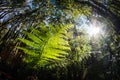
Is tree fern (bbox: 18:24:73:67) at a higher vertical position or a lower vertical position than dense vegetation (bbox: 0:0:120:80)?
higher

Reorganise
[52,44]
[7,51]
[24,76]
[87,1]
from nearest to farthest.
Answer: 1. [52,44]
2. [24,76]
3. [7,51]
4. [87,1]

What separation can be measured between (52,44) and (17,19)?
2.48 m

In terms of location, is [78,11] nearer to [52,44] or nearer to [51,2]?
[51,2]

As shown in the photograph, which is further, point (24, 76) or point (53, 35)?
point (24, 76)

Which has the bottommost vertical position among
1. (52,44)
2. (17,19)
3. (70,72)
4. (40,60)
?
(70,72)

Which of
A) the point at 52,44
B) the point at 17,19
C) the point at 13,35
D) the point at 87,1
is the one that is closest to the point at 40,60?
the point at 52,44

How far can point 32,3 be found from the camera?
24.9ft

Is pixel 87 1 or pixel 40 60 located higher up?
pixel 40 60

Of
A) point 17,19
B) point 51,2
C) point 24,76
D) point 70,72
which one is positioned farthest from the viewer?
point 51,2

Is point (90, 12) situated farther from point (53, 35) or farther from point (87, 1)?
point (53, 35)

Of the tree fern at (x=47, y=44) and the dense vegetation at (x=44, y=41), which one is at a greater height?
the tree fern at (x=47, y=44)

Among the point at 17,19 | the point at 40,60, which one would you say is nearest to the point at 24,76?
the point at 40,60

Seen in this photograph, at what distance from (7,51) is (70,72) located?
261 centimetres

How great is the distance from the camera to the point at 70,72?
5406 millimetres
